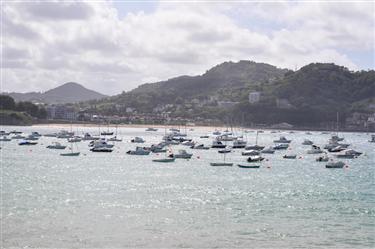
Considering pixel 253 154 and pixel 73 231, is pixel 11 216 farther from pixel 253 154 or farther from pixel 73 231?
pixel 253 154

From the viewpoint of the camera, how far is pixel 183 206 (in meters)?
42.4

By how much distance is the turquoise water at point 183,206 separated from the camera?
32.2 meters

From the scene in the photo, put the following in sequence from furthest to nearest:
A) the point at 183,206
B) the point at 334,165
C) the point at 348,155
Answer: the point at 348,155 → the point at 334,165 → the point at 183,206

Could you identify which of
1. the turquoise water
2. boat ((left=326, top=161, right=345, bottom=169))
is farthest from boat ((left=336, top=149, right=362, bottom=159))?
the turquoise water

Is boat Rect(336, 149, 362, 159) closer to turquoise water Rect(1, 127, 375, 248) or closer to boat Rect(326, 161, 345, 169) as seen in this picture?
boat Rect(326, 161, 345, 169)

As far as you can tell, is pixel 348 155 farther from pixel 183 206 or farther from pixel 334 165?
pixel 183 206

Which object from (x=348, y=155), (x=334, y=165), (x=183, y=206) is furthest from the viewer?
(x=348, y=155)

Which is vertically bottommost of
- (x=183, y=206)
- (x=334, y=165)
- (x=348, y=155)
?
Answer: (x=183, y=206)

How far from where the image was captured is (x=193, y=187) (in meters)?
53.2

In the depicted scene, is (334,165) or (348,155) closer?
(334,165)

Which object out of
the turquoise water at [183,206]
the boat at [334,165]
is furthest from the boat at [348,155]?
the turquoise water at [183,206]

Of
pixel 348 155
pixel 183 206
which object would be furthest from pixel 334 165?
pixel 183 206

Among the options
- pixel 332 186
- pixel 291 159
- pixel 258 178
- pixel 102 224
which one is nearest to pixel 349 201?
pixel 332 186

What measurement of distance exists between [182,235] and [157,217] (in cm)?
506
